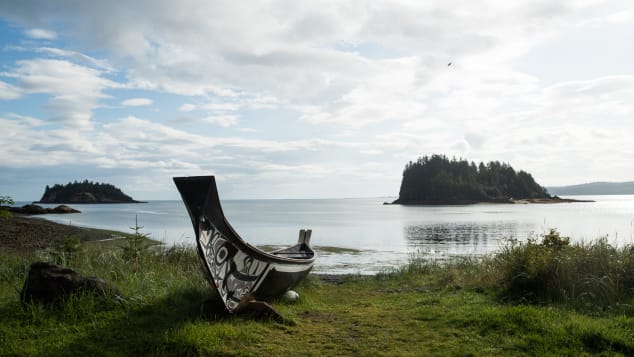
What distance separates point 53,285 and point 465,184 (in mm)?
120250

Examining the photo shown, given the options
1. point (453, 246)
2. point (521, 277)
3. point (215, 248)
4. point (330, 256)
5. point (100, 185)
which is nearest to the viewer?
point (215, 248)

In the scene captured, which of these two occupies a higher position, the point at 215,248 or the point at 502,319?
the point at 215,248

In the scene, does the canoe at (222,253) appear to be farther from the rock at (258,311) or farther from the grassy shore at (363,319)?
the grassy shore at (363,319)

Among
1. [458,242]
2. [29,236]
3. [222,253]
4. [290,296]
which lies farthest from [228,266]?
[458,242]

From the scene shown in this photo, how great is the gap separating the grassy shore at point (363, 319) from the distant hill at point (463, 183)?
370 feet

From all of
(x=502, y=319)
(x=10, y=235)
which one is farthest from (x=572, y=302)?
(x=10, y=235)

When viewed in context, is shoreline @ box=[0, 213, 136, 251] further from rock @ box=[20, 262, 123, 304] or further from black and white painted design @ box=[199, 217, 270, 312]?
black and white painted design @ box=[199, 217, 270, 312]

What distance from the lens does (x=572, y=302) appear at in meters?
8.56

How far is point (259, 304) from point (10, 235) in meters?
25.9

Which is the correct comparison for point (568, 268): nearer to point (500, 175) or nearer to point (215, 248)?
point (215, 248)

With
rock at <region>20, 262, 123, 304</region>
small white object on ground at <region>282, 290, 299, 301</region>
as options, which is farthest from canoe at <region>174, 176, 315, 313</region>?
rock at <region>20, 262, 123, 304</region>

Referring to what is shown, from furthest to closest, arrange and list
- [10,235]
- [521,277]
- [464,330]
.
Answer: [10,235] < [521,277] < [464,330]

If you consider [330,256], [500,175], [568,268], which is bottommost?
[330,256]

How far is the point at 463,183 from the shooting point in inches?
4707
